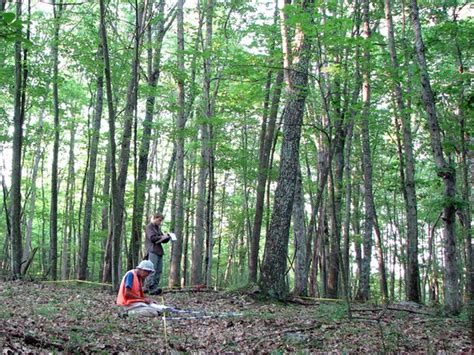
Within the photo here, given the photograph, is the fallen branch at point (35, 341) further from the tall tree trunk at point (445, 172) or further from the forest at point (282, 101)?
the tall tree trunk at point (445, 172)

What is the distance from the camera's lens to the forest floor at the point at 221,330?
5070 mm

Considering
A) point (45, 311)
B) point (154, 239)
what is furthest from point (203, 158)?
point (45, 311)

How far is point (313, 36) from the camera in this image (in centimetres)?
794

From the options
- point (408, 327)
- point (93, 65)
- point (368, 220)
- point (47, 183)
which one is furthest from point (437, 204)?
point (47, 183)

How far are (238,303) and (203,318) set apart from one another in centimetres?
171

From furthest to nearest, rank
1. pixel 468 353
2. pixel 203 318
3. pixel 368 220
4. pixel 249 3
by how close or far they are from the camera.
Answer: pixel 249 3 → pixel 368 220 → pixel 203 318 → pixel 468 353

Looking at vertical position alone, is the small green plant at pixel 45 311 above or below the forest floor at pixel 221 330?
above

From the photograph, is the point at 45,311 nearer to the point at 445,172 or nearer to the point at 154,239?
the point at 154,239

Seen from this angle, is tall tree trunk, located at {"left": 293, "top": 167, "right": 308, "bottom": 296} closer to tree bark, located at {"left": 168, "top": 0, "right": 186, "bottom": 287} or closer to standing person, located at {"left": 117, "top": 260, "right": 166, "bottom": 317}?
tree bark, located at {"left": 168, "top": 0, "right": 186, "bottom": 287}

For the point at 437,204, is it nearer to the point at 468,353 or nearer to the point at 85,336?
the point at 468,353

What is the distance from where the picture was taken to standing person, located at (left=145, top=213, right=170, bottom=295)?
10.8 metres

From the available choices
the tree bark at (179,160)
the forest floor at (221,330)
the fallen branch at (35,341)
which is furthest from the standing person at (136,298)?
the tree bark at (179,160)

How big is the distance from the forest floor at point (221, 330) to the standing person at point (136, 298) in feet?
1.00

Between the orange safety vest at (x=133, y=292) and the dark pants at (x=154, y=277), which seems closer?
Result: the orange safety vest at (x=133, y=292)
